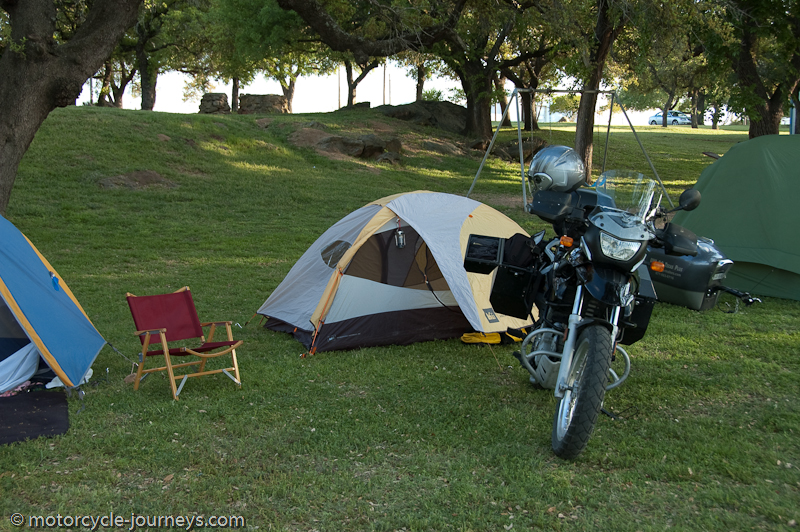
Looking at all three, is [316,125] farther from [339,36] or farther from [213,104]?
[339,36]

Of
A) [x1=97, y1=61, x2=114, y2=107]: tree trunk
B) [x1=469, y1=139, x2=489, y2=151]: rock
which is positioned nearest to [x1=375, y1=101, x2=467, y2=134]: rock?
[x1=469, y1=139, x2=489, y2=151]: rock

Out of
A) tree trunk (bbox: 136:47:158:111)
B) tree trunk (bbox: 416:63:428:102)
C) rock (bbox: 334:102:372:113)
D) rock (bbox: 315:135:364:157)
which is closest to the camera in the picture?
rock (bbox: 315:135:364:157)

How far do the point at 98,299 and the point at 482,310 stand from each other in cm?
525

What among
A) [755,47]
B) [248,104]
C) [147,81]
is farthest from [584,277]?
[147,81]

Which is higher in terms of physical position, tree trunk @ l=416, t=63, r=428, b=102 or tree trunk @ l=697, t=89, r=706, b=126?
tree trunk @ l=697, t=89, r=706, b=126

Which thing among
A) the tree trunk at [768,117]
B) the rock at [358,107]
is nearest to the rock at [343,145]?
the rock at [358,107]

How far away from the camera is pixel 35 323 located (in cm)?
521

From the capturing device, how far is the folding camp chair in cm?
530

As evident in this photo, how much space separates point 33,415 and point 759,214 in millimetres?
8738

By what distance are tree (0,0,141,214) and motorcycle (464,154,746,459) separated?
6507 mm

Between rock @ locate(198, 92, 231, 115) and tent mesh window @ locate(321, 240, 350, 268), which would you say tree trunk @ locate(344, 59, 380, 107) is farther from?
tent mesh window @ locate(321, 240, 350, 268)

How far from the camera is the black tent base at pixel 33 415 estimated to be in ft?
14.5

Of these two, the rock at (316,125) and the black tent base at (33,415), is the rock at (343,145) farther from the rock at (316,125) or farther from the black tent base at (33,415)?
the black tent base at (33,415)

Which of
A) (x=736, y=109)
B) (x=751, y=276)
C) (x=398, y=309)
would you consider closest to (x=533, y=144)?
(x=736, y=109)
